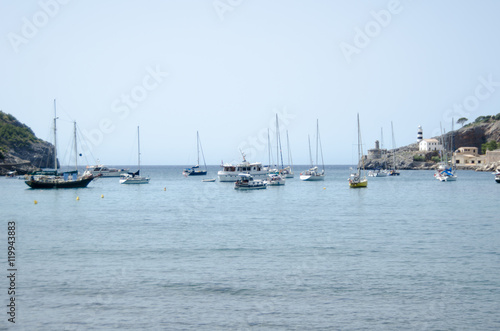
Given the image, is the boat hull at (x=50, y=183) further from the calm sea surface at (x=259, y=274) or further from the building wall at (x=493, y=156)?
the building wall at (x=493, y=156)

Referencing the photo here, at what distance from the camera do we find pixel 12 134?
17400 centimetres

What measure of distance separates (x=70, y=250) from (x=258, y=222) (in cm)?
1686

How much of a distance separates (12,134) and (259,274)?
173 meters

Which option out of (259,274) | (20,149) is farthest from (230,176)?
(20,149)

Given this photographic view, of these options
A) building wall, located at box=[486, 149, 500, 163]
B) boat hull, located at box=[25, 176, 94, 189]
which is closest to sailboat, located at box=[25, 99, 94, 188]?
boat hull, located at box=[25, 176, 94, 189]

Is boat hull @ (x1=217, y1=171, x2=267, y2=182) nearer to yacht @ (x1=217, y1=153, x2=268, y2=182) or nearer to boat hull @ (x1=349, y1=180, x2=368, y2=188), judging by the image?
yacht @ (x1=217, y1=153, x2=268, y2=182)

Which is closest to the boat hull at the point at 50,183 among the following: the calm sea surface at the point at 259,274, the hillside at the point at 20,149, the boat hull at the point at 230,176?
the boat hull at the point at 230,176

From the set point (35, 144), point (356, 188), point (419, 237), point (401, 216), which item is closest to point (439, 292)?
point (419, 237)

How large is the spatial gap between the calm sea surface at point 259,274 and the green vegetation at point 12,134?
5536 inches

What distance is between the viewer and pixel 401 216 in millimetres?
45219

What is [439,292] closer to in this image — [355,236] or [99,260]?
[355,236]

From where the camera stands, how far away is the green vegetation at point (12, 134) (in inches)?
6654

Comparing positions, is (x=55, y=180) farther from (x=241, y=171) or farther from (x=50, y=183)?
(x=241, y=171)

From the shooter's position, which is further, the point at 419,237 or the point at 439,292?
the point at 419,237
